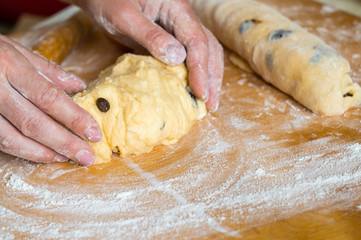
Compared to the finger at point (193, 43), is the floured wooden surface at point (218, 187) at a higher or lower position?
lower

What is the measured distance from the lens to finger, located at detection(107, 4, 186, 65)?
1.73m

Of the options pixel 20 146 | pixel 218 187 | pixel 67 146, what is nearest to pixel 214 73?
pixel 218 187

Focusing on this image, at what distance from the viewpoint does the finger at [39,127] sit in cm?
143

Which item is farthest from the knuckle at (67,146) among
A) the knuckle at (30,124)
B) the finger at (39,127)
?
the knuckle at (30,124)

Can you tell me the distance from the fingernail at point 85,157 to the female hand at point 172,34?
0.54 meters

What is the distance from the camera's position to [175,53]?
1.75 meters

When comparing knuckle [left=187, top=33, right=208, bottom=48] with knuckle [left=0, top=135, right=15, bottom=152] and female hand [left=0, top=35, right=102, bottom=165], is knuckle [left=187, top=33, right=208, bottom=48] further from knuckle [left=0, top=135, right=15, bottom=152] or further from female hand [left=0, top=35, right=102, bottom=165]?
knuckle [left=0, top=135, right=15, bottom=152]

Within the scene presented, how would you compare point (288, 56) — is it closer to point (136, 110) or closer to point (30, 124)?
point (136, 110)

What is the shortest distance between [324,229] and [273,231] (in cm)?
16

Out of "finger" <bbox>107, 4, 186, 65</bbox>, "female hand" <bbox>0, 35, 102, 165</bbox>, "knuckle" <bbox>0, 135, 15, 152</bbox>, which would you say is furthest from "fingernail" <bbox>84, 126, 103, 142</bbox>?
"finger" <bbox>107, 4, 186, 65</bbox>

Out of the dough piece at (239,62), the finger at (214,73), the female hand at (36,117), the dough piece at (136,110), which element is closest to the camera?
the female hand at (36,117)

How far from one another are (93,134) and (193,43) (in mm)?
631

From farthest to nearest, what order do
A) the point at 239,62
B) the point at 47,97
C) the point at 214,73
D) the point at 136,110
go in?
the point at 239,62, the point at 214,73, the point at 136,110, the point at 47,97

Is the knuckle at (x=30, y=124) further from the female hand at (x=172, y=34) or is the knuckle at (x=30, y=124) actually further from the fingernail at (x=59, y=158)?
the female hand at (x=172, y=34)
